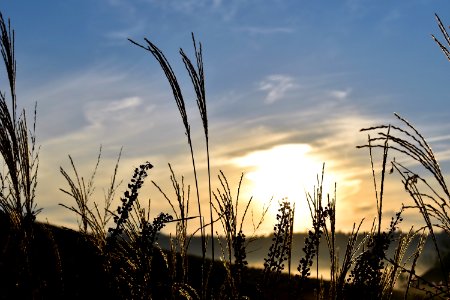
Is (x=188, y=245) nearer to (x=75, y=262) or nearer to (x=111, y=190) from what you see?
(x=111, y=190)

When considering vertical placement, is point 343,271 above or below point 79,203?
below

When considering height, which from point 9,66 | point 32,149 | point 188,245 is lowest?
point 188,245

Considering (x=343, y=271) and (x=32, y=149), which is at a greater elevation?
(x=32, y=149)

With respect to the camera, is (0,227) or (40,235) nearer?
(40,235)

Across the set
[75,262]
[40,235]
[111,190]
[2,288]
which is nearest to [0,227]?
[40,235]

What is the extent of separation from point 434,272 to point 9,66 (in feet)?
75.8

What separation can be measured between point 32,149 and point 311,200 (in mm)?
1656

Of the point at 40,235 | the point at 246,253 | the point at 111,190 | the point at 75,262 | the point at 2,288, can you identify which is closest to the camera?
the point at 246,253

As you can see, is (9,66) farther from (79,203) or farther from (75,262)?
(75,262)

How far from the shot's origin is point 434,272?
2322 cm

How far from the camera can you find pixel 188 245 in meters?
2.52

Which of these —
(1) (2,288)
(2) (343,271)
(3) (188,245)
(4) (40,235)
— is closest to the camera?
(2) (343,271)

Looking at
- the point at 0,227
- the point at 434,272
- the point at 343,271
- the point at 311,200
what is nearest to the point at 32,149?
the point at 311,200

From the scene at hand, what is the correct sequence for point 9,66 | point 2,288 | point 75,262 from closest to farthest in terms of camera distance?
point 9,66
point 2,288
point 75,262
